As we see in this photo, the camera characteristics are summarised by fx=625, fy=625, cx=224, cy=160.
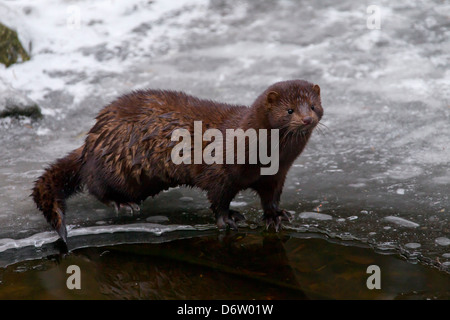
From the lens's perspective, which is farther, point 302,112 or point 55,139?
point 55,139

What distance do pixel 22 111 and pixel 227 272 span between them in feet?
13.1

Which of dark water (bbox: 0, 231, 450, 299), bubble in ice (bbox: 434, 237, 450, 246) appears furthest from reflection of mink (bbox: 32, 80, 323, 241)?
bubble in ice (bbox: 434, 237, 450, 246)

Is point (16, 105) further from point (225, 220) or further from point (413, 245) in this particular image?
point (413, 245)

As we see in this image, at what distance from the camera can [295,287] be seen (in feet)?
13.0

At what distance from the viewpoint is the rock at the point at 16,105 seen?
712 centimetres

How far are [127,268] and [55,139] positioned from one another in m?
2.92

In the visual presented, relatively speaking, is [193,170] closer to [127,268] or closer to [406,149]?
[127,268]

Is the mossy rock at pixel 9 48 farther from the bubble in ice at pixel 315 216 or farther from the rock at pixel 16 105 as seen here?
the bubble in ice at pixel 315 216

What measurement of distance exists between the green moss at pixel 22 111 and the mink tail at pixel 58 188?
210cm

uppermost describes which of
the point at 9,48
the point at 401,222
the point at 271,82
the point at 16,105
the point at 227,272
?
the point at 9,48

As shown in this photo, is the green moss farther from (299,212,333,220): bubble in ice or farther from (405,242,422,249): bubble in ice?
(405,242,422,249): bubble in ice

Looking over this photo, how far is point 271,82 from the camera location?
25.4ft

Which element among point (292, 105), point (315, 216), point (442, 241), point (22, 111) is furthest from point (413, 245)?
point (22, 111)
